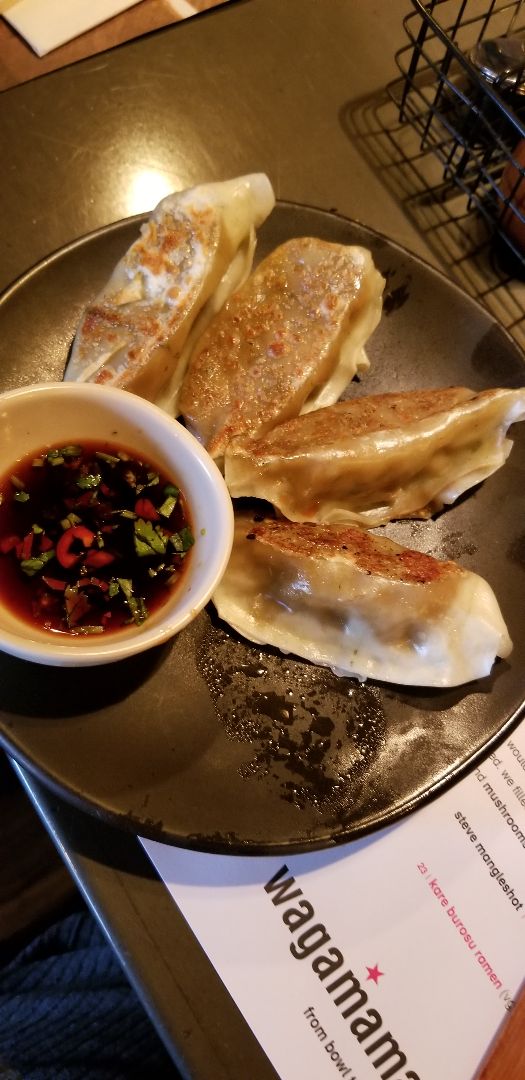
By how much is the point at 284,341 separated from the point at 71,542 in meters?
0.69

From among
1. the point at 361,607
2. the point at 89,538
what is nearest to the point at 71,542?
the point at 89,538

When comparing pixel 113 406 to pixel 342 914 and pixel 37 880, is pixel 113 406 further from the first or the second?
pixel 37 880

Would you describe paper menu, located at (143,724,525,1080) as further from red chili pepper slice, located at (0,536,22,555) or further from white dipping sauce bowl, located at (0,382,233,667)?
red chili pepper slice, located at (0,536,22,555)

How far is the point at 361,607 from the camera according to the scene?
153 cm

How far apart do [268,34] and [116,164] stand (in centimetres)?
80

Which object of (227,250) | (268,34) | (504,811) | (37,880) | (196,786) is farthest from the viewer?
(268,34)

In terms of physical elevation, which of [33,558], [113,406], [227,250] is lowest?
[33,558]

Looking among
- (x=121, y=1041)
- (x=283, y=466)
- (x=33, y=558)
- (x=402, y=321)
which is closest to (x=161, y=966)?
(x=121, y=1041)

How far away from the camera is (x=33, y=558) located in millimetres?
1369

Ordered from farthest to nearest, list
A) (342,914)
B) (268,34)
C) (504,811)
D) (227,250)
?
1. (268,34)
2. (227,250)
3. (504,811)
4. (342,914)

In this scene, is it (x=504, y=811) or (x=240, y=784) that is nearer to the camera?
(x=240, y=784)

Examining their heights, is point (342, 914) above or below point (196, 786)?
below

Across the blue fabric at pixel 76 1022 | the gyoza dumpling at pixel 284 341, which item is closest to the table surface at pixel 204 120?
the gyoza dumpling at pixel 284 341

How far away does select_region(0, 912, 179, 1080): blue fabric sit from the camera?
1.78 m
